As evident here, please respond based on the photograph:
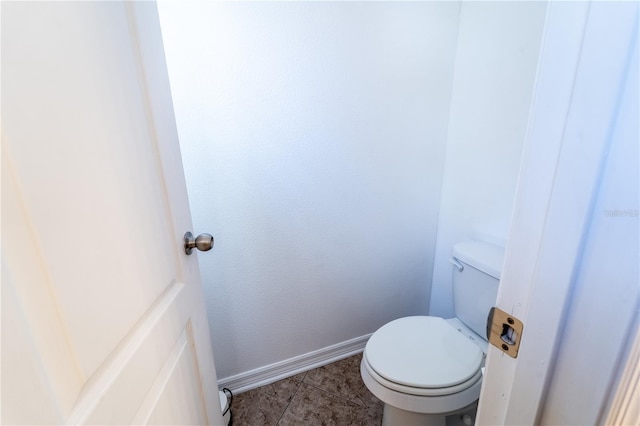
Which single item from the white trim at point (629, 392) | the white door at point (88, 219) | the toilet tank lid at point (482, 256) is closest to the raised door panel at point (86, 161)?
the white door at point (88, 219)

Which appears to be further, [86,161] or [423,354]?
[423,354]

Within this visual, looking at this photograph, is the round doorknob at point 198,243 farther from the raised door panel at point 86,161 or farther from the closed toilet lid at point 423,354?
the closed toilet lid at point 423,354

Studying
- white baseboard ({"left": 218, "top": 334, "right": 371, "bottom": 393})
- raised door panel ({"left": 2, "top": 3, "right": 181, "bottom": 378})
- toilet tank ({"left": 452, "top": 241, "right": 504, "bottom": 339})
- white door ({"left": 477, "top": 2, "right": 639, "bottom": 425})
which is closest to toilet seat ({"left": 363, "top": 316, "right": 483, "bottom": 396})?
toilet tank ({"left": 452, "top": 241, "right": 504, "bottom": 339})

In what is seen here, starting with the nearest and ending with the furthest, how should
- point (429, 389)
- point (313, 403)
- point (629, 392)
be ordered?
point (629, 392)
point (429, 389)
point (313, 403)

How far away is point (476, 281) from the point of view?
1165 millimetres

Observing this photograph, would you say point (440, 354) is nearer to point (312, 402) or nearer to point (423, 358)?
point (423, 358)

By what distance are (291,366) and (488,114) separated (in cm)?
154

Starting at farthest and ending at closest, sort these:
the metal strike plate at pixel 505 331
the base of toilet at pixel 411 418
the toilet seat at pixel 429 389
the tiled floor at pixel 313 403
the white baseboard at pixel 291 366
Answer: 1. the white baseboard at pixel 291 366
2. the tiled floor at pixel 313 403
3. the base of toilet at pixel 411 418
4. the toilet seat at pixel 429 389
5. the metal strike plate at pixel 505 331

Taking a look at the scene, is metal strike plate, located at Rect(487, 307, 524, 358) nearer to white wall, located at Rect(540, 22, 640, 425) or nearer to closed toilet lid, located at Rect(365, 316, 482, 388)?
white wall, located at Rect(540, 22, 640, 425)

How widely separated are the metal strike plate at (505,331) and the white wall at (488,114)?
0.81 meters

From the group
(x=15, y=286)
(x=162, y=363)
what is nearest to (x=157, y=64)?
(x=15, y=286)

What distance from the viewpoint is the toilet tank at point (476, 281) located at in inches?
43.6

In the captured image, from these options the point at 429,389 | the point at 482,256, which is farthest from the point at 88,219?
the point at 482,256

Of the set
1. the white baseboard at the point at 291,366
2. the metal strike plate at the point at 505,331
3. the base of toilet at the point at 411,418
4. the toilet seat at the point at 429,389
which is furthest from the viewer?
the white baseboard at the point at 291,366
